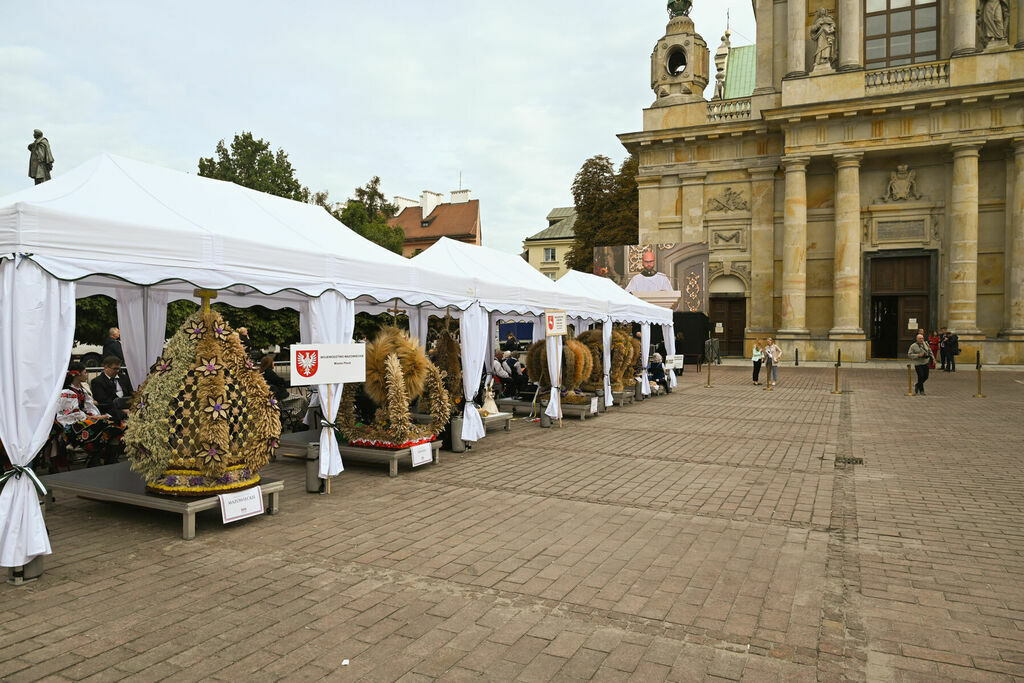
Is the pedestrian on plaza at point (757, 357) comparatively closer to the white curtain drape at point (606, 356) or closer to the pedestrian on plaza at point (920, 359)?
the pedestrian on plaza at point (920, 359)

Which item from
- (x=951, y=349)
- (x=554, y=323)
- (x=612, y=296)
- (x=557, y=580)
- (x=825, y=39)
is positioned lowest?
(x=557, y=580)

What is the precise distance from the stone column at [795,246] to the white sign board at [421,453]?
91.5 ft

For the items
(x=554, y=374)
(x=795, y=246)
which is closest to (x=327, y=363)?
(x=554, y=374)

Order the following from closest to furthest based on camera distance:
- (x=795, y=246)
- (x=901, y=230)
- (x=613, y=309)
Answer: (x=613, y=309)
(x=901, y=230)
(x=795, y=246)

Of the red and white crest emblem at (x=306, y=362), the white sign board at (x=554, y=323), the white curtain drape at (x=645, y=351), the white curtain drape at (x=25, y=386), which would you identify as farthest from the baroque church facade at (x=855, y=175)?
the white curtain drape at (x=25, y=386)

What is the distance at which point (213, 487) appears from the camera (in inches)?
244

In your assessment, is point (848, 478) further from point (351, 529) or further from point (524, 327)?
point (524, 327)

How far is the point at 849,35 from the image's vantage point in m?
31.7

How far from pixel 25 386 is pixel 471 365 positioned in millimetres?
6277

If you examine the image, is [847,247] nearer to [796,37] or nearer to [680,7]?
[796,37]

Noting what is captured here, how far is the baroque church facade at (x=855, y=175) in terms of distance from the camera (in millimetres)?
29281

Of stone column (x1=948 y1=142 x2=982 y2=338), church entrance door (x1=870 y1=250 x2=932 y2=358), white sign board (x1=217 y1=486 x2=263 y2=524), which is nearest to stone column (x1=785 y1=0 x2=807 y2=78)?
stone column (x1=948 y1=142 x2=982 y2=338)

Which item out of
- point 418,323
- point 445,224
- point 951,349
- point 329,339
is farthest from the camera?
point 445,224

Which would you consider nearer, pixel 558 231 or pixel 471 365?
pixel 471 365
